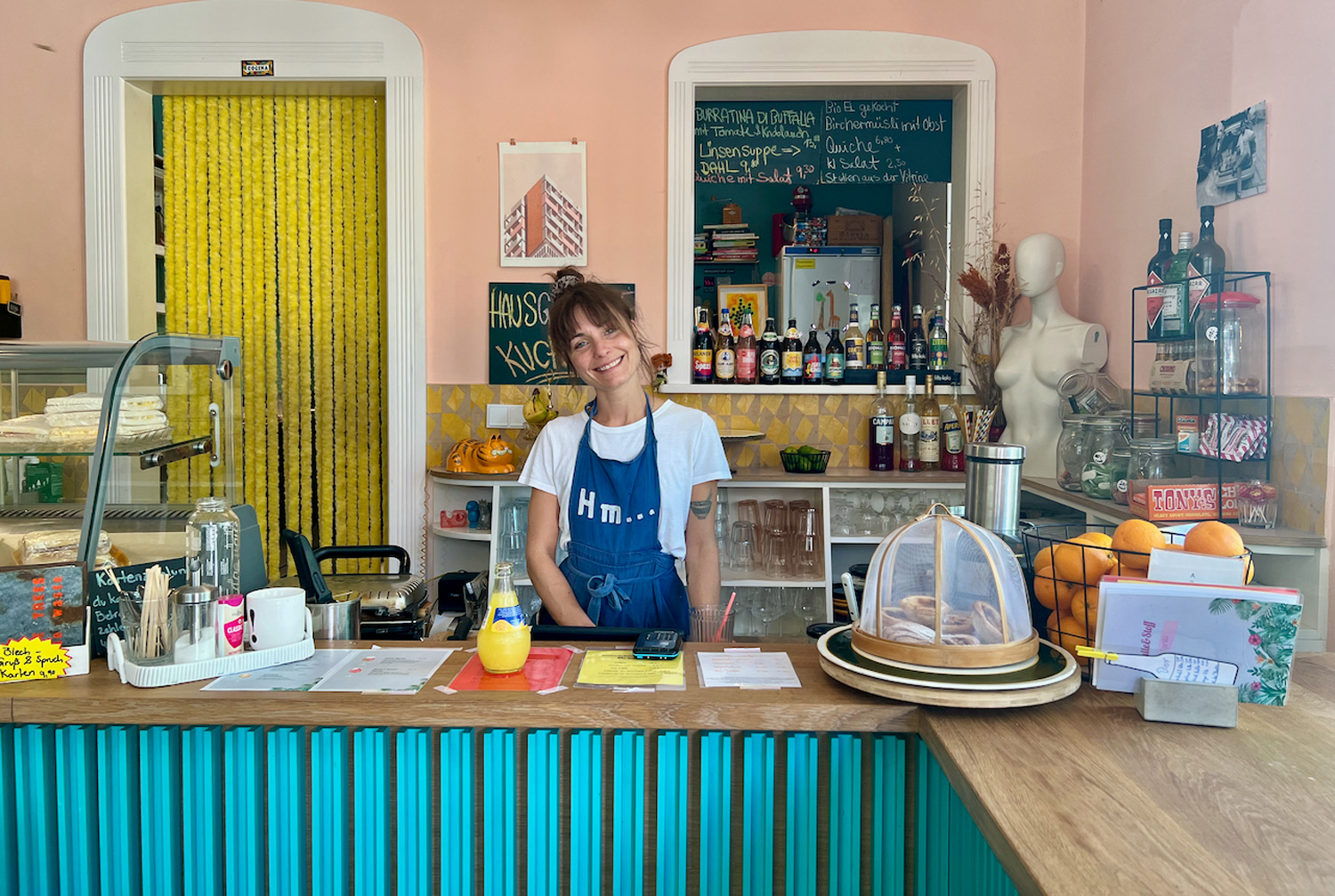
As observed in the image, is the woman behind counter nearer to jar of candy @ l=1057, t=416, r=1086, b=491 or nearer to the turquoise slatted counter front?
the turquoise slatted counter front

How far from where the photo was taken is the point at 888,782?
1573 millimetres

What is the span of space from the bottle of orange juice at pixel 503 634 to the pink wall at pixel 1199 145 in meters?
2.07

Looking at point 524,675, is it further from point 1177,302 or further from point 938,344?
point 938,344

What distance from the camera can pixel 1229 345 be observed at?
8.62 ft

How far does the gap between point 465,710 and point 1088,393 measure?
108 inches

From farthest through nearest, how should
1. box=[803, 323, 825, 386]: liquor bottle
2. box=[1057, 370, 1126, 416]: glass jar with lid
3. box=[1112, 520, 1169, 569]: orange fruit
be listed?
box=[803, 323, 825, 386]: liquor bottle < box=[1057, 370, 1126, 416]: glass jar with lid < box=[1112, 520, 1169, 569]: orange fruit

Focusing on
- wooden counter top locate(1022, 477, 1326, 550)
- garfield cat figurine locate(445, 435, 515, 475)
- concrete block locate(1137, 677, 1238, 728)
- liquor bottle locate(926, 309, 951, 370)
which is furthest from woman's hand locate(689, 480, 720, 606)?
liquor bottle locate(926, 309, 951, 370)

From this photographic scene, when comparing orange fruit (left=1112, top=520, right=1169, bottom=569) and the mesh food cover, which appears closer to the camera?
the mesh food cover

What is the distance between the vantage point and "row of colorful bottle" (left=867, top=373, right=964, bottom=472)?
4160 mm

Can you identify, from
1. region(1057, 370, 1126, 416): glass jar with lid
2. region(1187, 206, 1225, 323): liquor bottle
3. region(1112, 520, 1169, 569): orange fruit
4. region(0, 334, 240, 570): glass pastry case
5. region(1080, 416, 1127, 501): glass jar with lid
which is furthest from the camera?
region(1057, 370, 1126, 416): glass jar with lid

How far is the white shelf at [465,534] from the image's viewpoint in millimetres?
3949

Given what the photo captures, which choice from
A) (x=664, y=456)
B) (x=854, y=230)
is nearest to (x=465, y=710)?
(x=664, y=456)

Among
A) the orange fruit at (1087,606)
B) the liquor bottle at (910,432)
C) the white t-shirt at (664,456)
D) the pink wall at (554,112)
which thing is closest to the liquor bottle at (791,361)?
the liquor bottle at (910,432)

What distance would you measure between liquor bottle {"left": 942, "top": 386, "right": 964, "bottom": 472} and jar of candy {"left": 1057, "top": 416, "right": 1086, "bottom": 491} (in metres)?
0.85
